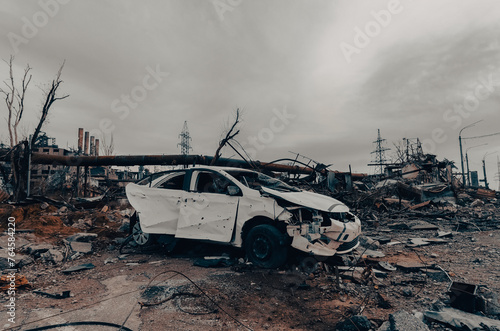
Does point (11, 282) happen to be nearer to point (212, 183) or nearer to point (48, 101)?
point (212, 183)

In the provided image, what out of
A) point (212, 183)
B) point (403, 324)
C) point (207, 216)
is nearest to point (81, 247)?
point (207, 216)

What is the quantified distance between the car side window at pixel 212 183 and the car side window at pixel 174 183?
1.48 feet

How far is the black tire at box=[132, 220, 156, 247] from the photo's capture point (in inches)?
249

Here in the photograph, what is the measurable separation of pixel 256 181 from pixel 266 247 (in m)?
1.43

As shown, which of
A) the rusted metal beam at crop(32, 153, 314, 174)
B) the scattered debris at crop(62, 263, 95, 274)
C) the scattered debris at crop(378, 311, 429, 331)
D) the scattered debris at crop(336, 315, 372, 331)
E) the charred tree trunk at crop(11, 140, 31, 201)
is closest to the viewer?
the scattered debris at crop(378, 311, 429, 331)

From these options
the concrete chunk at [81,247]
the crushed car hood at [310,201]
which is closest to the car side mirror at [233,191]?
the crushed car hood at [310,201]

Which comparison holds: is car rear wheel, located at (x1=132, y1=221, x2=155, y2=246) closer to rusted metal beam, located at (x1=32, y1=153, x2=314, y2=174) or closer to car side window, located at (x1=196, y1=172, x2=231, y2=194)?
car side window, located at (x1=196, y1=172, x2=231, y2=194)

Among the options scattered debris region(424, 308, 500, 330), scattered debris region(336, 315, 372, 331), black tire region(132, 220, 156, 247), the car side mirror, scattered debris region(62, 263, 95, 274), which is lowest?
scattered debris region(62, 263, 95, 274)

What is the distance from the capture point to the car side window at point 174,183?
19.7 ft

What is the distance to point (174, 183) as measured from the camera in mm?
6098

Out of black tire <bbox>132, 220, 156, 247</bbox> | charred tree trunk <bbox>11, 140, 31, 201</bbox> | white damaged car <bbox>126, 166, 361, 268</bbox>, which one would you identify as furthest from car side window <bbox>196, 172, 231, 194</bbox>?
charred tree trunk <bbox>11, 140, 31, 201</bbox>

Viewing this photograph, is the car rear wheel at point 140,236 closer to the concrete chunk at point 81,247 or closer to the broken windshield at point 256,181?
A: the concrete chunk at point 81,247

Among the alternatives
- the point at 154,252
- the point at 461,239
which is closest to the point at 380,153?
the point at 461,239

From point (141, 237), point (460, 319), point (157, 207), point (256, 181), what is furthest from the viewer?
point (141, 237)
